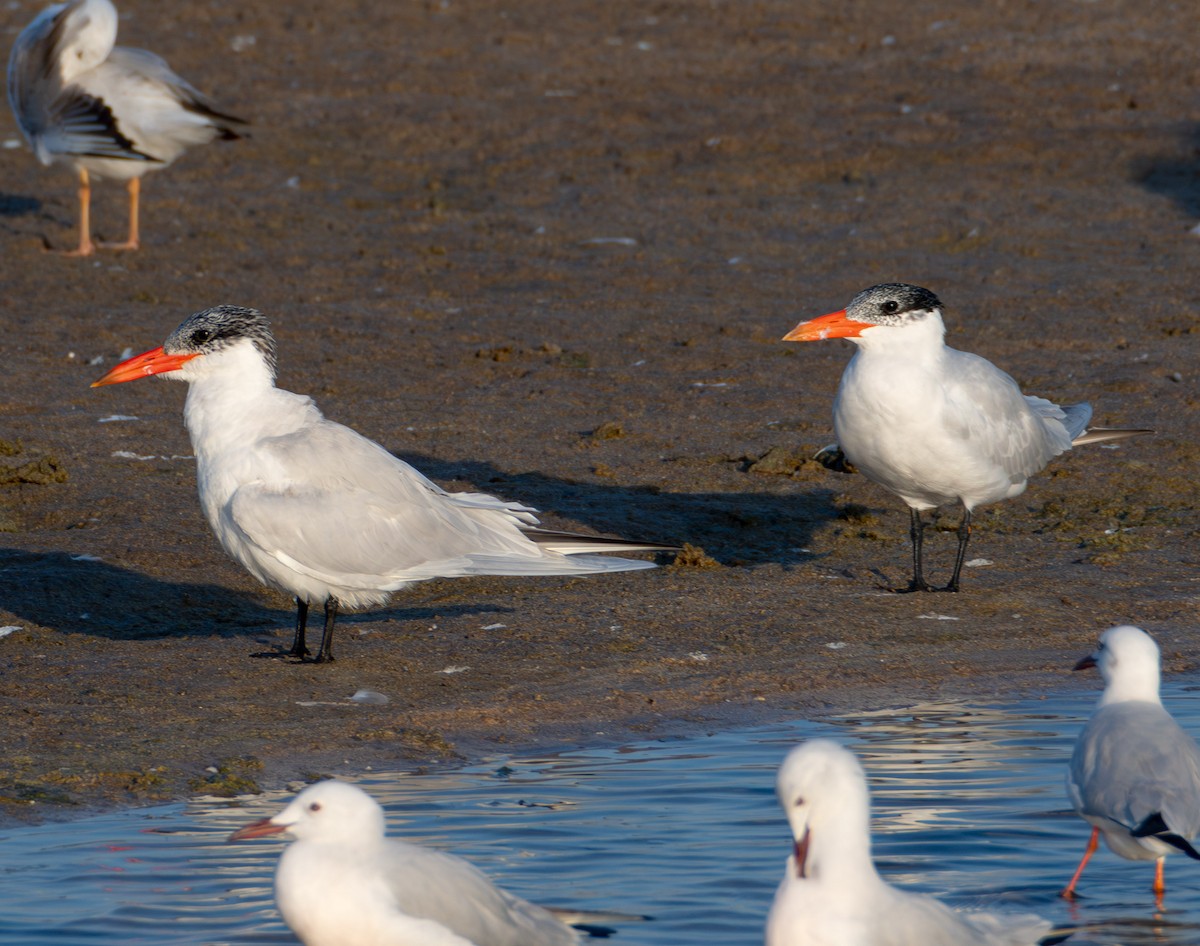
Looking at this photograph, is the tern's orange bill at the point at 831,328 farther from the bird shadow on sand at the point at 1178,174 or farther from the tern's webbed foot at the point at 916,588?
the bird shadow on sand at the point at 1178,174

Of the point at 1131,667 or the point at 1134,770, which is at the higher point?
the point at 1131,667

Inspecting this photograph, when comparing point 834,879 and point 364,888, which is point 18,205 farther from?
point 834,879

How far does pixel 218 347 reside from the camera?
768 centimetres

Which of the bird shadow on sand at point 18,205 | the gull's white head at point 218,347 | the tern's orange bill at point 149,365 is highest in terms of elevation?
the gull's white head at point 218,347

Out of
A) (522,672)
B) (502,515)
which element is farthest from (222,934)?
(502,515)

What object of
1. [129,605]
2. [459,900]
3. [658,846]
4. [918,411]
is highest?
[918,411]

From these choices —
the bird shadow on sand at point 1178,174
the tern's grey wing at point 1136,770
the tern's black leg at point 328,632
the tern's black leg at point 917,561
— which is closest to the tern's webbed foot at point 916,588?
the tern's black leg at point 917,561

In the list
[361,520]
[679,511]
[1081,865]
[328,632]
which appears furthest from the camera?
[679,511]

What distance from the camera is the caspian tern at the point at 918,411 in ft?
28.2

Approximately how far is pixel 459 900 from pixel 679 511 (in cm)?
562

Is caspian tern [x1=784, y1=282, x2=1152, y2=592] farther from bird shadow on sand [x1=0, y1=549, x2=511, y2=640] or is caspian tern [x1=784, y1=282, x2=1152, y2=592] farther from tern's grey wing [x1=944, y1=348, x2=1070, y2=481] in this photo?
bird shadow on sand [x1=0, y1=549, x2=511, y2=640]

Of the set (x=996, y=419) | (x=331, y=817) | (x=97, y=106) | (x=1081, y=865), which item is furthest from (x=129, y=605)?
(x=97, y=106)

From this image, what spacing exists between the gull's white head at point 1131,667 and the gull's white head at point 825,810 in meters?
1.73

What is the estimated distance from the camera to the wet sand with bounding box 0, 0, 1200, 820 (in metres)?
7.59
